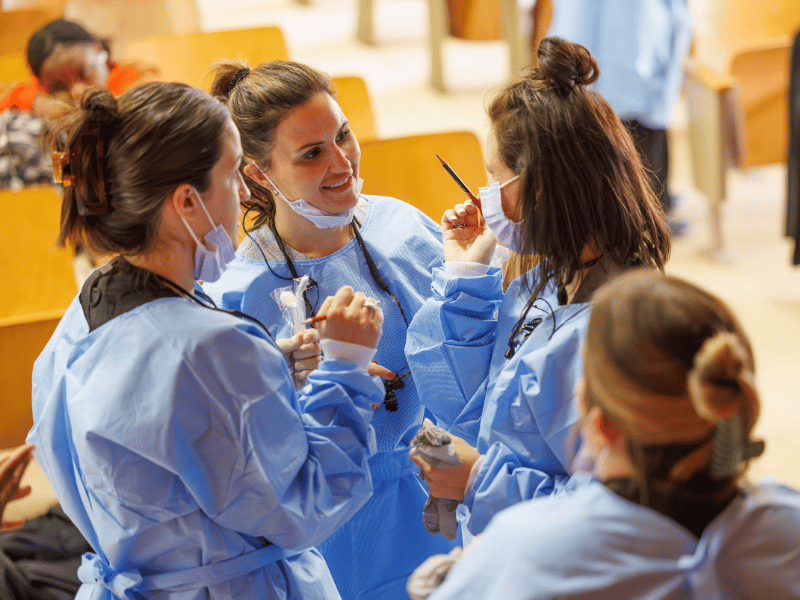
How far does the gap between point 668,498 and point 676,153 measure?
16.0 ft

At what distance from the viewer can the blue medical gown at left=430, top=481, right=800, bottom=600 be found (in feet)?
2.66

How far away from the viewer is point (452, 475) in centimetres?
135

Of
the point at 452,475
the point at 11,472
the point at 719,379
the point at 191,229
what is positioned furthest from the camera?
the point at 11,472

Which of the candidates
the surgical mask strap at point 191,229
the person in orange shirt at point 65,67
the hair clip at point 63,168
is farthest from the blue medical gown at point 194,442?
the person in orange shirt at point 65,67

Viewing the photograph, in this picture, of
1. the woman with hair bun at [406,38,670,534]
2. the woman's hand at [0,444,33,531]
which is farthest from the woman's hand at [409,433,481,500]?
the woman's hand at [0,444,33,531]

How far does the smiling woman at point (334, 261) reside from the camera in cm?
166

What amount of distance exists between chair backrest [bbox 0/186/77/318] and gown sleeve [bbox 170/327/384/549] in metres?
1.93

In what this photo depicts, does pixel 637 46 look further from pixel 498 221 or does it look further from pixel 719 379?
pixel 719 379

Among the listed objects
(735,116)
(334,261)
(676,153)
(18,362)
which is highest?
(334,261)

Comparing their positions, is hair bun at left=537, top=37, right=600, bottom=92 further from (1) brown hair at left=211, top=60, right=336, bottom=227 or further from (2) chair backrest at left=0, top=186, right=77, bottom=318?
(2) chair backrest at left=0, top=186, right=77, bottom=318

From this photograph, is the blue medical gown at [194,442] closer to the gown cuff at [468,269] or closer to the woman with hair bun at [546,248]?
the woman with hair bun at [546,248]

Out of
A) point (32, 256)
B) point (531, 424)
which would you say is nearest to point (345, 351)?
point (531, 424)

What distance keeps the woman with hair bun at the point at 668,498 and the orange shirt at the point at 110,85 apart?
298 cm

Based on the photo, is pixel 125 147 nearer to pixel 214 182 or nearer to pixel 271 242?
pixel 214 182
